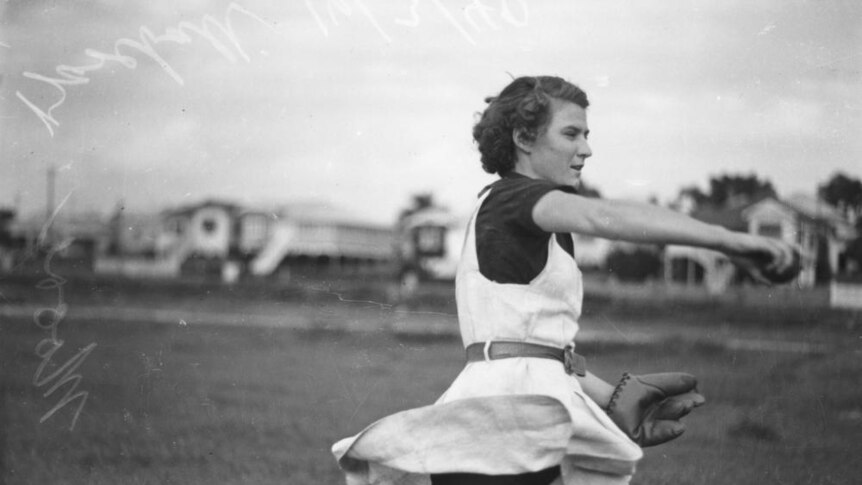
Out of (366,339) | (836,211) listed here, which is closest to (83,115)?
(836,211)

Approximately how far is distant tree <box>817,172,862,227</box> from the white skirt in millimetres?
3909

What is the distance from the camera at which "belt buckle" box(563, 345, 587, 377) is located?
7.64 feet

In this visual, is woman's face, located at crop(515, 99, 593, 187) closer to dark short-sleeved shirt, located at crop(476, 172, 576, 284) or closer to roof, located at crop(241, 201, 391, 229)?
dark short-sleeved shirt, located at crop(476, 172, 576, 284)

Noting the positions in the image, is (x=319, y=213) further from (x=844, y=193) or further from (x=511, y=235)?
(x=511, y=235)

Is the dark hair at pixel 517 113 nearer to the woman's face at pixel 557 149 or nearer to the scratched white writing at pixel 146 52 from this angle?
the woman's face at pixel 557 149

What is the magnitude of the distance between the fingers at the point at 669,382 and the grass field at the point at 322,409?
2.18 metres

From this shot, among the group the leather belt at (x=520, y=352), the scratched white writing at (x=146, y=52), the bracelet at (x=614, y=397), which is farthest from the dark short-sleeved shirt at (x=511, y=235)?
the scratched white writing at (x=146, y=52)

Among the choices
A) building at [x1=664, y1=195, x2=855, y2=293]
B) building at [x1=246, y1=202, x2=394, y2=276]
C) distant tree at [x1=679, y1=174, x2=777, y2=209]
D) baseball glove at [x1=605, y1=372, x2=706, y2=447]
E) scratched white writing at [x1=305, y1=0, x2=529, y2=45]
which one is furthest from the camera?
building at [x1=246, y1=202, x2=394, y2=276]

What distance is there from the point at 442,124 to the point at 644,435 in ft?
9.70

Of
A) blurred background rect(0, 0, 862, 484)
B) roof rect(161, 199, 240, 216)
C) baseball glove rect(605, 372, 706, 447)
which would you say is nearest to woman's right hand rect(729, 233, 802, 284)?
baseball glove rect(605, 372, 706, 447)

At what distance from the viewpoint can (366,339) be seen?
38.9 feet

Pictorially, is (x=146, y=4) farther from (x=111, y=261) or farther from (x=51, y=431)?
(x=111, y=261)

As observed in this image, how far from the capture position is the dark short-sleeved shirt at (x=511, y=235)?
85.7 inches

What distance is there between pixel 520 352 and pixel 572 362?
145 mm
